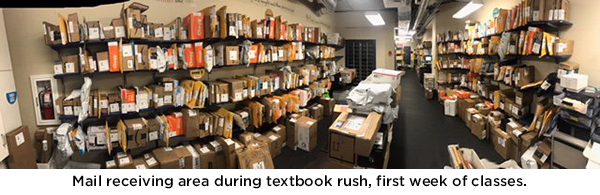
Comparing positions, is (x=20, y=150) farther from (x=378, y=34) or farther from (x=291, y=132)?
(x=378, y=34)

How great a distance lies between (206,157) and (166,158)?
14.8 inches

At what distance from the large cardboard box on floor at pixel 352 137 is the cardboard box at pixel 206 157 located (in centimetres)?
126

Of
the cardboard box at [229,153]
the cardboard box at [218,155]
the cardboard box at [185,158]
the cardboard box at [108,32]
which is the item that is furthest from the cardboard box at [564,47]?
the cardboard box at [108,32]

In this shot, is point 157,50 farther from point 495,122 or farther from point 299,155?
point 495,122

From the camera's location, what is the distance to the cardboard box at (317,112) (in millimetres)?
5285

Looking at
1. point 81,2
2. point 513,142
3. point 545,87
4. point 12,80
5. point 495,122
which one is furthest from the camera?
point 495,122

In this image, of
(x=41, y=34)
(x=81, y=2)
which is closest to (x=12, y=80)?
(x=41, y=34)

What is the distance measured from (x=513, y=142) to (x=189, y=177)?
355 cm

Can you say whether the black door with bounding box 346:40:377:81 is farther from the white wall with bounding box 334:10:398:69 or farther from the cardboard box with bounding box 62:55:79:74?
the cardboard box with bounding box 62:55:79:74

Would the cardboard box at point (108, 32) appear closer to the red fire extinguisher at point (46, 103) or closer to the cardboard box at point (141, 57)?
the cardboard box at point (141, 57)

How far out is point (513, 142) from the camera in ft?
11.6

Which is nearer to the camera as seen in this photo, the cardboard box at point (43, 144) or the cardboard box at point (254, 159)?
the cardboard box at point (43, 144)

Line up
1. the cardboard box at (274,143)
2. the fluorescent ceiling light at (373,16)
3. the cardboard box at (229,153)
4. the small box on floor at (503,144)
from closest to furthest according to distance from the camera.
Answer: the cardboard box at (229,153) < the small box on floor at (503,144) < the cardboard box at (274,143) < the fluorescent ceiling light at (373,16)

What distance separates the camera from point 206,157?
3150 mm
